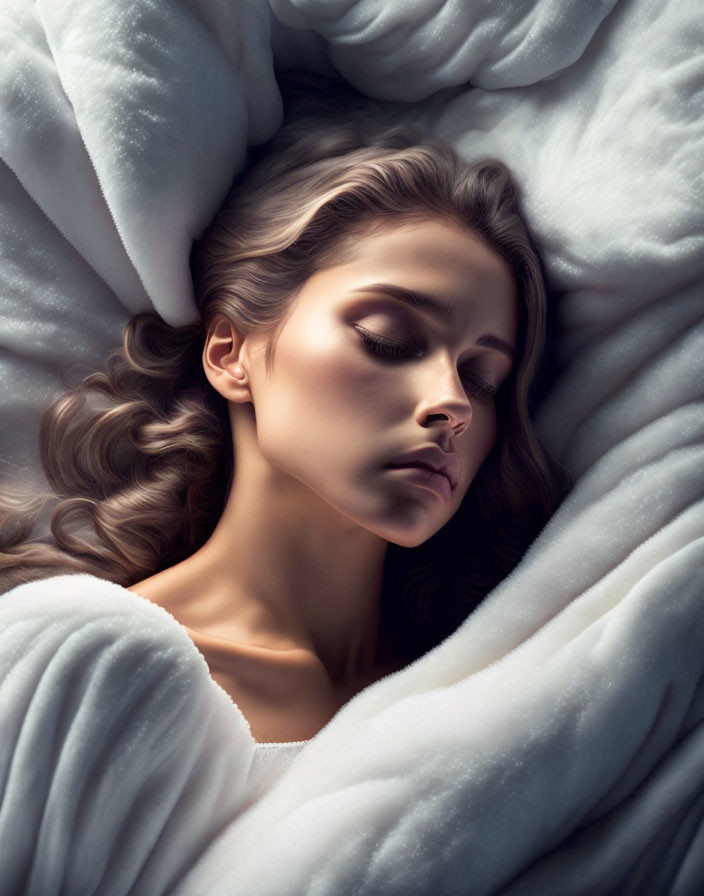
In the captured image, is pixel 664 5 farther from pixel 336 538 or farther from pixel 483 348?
pixel 336 538

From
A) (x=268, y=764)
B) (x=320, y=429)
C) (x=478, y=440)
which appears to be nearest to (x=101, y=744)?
(x=268, y=764)

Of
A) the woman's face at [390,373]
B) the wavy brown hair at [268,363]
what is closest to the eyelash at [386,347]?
the woman's face at [390,373]

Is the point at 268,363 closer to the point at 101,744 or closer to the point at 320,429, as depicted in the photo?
the point at 320,429

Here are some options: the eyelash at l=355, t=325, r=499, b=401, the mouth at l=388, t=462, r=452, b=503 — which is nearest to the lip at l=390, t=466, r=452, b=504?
the mouth at l=388, t=462, r=452, b=503

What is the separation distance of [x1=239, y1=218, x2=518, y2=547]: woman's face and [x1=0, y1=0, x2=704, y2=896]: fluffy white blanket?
0.11 m

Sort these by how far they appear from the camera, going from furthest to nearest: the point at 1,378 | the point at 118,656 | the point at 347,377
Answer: the point at 1,378
the point at 347,377
the point at 118,656

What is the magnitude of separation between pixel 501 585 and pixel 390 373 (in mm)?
245

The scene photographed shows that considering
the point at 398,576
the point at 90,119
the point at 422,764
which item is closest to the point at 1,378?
the point at 90,119

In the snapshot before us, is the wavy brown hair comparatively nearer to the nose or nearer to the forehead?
the forehead

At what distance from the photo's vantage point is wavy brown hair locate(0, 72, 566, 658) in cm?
111

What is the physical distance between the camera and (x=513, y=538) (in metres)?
1.20

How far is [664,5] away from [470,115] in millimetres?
223

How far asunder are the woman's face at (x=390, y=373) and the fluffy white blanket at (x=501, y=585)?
0.11 metres

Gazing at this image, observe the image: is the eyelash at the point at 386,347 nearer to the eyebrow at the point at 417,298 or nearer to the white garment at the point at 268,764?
the eyebrow at the point at 417,298
